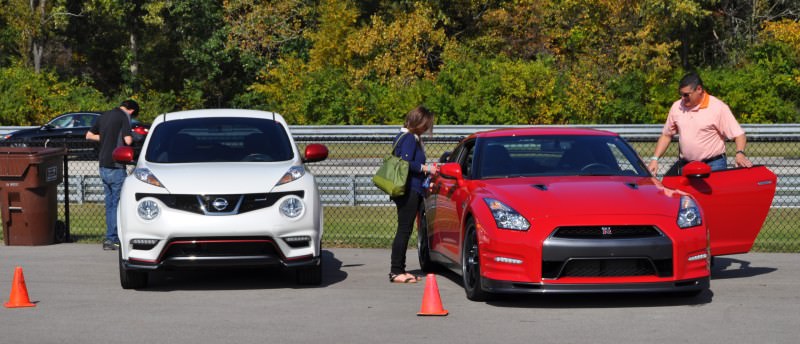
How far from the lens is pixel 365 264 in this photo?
13344mm

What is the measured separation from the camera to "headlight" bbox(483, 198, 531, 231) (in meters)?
9.64

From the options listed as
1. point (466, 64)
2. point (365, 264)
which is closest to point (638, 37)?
point (466, 64)

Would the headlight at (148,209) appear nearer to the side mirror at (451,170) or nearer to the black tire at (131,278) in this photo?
the black tire at (131,278)

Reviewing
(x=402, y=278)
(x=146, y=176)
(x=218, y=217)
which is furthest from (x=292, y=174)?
(x=402, y=278)

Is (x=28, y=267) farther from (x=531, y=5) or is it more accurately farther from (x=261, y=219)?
(x=531, y=5)

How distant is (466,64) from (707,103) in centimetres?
2320

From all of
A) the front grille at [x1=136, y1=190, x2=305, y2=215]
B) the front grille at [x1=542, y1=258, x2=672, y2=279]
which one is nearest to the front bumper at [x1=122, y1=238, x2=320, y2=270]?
the front grille at [x1=136, y1=190, x2=305, y2=215]

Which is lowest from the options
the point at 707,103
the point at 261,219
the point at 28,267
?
the point at 28,267

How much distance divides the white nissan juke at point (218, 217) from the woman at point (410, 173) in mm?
746

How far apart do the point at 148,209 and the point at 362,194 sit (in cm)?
798

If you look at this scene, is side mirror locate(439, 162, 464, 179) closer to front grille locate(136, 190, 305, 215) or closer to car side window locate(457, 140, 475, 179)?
car side window locate(457, 140, 475, 179)

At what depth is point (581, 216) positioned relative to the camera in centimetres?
953

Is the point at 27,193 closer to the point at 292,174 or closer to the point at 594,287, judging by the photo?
the point at 292,174

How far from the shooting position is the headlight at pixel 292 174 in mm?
11078
